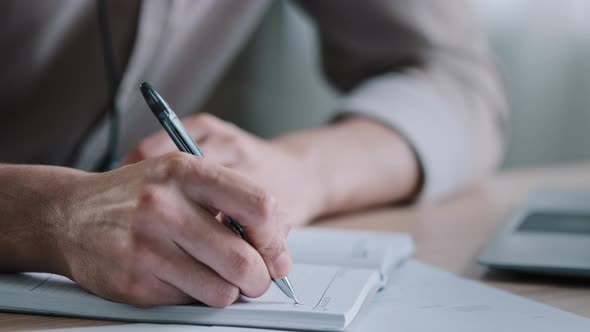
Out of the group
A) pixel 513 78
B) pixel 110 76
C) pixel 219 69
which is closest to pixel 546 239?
pixel 110 76

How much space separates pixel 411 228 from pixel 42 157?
446 mm

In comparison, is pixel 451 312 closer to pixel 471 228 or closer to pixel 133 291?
pixel 133 291

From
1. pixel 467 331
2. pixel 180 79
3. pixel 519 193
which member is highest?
pixel 180 79

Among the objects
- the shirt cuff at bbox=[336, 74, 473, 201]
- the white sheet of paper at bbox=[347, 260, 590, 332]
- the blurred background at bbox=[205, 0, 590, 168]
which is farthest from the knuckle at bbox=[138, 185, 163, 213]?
the blurred background at bbox=[205, 0, 590, 168]

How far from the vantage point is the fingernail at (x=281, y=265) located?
430 millimetres

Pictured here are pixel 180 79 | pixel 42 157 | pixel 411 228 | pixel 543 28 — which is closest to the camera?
pixel 411 228

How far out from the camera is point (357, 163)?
85cm

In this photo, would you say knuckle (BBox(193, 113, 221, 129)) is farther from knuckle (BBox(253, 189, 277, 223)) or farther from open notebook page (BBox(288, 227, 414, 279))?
knuckle (BBox(253, 189, 277, 223))

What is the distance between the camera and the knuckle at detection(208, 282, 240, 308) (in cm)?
42

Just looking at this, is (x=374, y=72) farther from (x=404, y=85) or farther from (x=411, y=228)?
(x=411, y=228)

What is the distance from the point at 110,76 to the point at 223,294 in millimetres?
461

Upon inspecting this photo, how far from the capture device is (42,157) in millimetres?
875

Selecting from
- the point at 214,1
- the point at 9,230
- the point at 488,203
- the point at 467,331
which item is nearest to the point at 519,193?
the point at 488,203

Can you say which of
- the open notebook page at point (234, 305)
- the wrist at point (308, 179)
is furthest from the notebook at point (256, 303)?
the wrist at point (308, 179)
